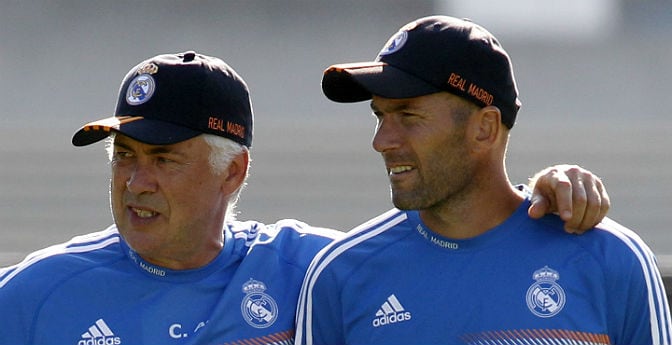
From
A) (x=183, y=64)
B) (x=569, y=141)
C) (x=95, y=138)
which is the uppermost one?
(x=183, y=64)

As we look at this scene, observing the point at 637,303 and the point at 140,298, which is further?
the point at 140,298

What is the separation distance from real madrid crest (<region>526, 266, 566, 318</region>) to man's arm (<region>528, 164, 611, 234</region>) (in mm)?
142

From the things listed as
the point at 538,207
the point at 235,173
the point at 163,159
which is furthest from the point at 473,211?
the point at 163,159

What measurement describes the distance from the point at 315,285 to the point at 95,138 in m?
0.76

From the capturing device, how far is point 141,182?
3.28 meters

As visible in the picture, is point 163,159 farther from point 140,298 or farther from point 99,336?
point 99,336

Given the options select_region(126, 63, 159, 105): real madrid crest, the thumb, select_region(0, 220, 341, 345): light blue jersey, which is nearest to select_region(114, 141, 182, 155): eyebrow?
select_region(126, 63, 159, 105): real madrid crest

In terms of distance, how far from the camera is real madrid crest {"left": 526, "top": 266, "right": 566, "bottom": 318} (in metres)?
3.10

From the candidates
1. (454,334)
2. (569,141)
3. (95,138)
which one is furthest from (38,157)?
(454,334)

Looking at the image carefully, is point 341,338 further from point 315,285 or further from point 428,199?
point 428,199

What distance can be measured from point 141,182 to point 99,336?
1.42ft

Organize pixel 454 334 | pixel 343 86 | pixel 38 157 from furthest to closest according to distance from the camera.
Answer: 1. pixel 38 157
2. pixel 343 86
3. pixel 454 334

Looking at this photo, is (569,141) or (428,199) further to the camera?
(569,141)

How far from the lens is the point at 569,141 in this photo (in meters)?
9.14
